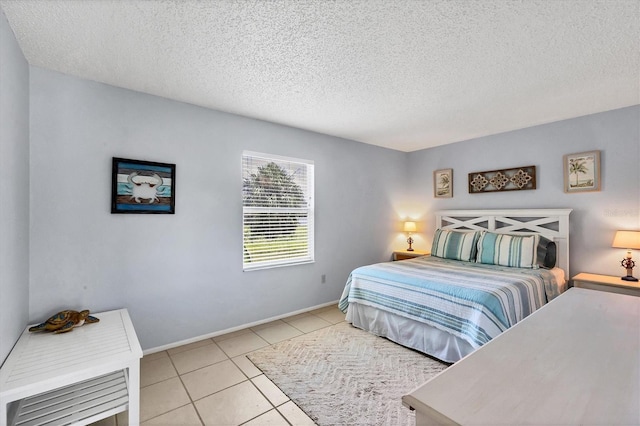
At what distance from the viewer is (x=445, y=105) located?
3074 mm

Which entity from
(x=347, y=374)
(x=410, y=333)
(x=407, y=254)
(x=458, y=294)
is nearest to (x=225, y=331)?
(x=347, y=374)

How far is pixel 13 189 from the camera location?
72.1 inches

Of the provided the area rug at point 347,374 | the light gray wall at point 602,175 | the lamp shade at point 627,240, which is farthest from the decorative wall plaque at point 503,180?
the area rug at point 347,374

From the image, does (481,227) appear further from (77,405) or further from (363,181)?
(77,405)

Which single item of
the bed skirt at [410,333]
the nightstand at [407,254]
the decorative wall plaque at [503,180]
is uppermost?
the decorative wall plaque at [503,180]

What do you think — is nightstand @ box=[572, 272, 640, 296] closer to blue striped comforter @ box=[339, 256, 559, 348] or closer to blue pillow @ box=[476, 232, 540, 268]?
blue striped comforter @ box=[339, 256, 559, 348]

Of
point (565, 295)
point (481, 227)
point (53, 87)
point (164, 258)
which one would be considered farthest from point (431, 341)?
point (53, 87)

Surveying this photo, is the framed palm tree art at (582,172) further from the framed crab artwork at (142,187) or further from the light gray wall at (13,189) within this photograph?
the light gray wall at (13,189)

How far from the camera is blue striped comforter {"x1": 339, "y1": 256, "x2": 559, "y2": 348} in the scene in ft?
7.61

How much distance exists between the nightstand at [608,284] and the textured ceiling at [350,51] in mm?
1836

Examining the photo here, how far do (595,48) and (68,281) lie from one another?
4.30 metres

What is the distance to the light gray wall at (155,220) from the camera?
7.54 feet

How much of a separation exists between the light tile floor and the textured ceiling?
243 centimetres

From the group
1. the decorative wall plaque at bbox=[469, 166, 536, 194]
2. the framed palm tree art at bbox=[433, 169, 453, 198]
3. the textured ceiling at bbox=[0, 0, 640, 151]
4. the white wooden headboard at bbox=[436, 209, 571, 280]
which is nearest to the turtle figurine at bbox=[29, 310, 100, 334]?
the textured ceiling at bbox=[0, 0, 640, 151]
